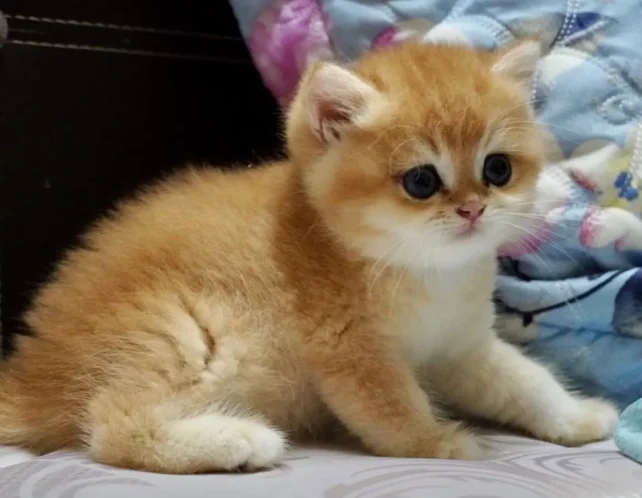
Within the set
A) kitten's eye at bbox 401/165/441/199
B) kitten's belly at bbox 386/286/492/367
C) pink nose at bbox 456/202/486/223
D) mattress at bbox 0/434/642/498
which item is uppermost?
kitten's eye at bbox 401/165/441/199

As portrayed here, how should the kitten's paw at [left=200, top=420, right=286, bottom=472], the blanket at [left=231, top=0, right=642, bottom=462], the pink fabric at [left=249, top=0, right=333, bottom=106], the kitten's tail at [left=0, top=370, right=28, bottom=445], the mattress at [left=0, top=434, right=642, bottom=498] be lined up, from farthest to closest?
the pink fabric at [left=249, top=0, right=333, bottom=106] < the blanket at [left=231, top=0, right=642, bottom=462] < the kitten's tail at [left=0, top=370, right=28, bottom=445] < the kitten's paw at [left=200, top=420, right=286, bottom=472] < the mattress at [left=0, top=434, right=642, bottom=498]

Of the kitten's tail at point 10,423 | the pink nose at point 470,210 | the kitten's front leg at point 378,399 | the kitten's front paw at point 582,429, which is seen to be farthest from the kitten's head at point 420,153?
the kitten's tail at point 10,423

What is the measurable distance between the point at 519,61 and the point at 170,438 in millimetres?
601

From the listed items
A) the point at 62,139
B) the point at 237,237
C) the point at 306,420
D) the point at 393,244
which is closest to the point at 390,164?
the point at 393,244

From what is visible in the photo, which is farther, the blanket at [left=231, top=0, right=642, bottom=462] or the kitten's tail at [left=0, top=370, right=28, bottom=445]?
the blanket at [left=231, top=0, right=642, bottom=462]

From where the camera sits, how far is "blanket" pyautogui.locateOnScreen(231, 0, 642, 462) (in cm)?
115

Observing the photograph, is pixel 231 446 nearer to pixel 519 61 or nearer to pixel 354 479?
pixel 354 479

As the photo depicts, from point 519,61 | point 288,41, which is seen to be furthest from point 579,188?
point 288,41

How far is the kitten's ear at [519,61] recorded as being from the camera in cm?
104

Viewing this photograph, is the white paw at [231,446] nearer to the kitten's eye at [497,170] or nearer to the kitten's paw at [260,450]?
the kitten's paw at [260,450]

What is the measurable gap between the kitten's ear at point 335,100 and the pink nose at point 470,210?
5.9 inches

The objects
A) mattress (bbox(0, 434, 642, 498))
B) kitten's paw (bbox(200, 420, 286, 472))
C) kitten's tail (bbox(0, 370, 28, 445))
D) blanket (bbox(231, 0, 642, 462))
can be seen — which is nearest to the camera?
mattress (bbox(0, 434, 642, 498))

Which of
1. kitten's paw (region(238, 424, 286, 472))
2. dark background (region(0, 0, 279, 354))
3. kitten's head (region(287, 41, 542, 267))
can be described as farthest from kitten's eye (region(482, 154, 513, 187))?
dark background (region(0, 0, 279, 354))

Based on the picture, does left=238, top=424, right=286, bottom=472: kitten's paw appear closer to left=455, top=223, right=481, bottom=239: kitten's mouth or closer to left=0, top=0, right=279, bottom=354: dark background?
left=455, top=223, right=481, bottom=239: kitten's mouth
